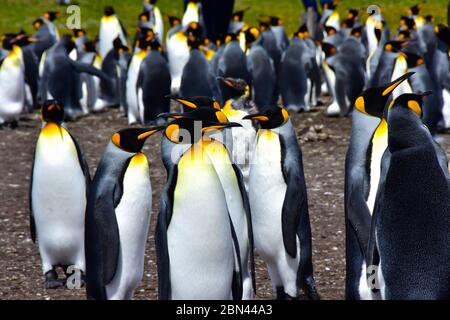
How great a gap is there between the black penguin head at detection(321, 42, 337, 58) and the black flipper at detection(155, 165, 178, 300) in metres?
7.01

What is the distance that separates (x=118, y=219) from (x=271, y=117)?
0.97m

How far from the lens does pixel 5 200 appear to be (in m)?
7.17

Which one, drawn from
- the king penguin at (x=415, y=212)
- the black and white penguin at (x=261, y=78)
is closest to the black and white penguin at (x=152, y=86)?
the black and white penguin at (x=261, y=78)

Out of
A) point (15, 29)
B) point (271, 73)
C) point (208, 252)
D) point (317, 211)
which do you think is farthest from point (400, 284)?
point (15, 29)

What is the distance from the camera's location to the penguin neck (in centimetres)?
445

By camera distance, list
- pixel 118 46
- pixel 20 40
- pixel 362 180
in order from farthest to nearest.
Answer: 1. pixel 118 46
2. pixel 20 40
3. pixel 362 180

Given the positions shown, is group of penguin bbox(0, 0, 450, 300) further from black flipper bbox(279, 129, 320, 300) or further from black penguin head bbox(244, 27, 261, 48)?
black penguin head bbox(244, 27, 261, 48)

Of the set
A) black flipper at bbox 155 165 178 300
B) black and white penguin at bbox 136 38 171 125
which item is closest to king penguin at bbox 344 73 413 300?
black flipper at bbox 155 165 178 300

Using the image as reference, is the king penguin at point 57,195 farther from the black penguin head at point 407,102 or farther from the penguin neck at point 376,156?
the black penguin head at point 407,102

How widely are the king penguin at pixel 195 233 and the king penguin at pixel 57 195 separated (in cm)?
123

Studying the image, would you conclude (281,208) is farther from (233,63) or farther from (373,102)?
(233,63)

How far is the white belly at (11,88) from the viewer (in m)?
9.81

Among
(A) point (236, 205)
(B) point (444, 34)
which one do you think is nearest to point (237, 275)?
(A) point (236, 205)

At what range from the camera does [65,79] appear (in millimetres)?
10359
